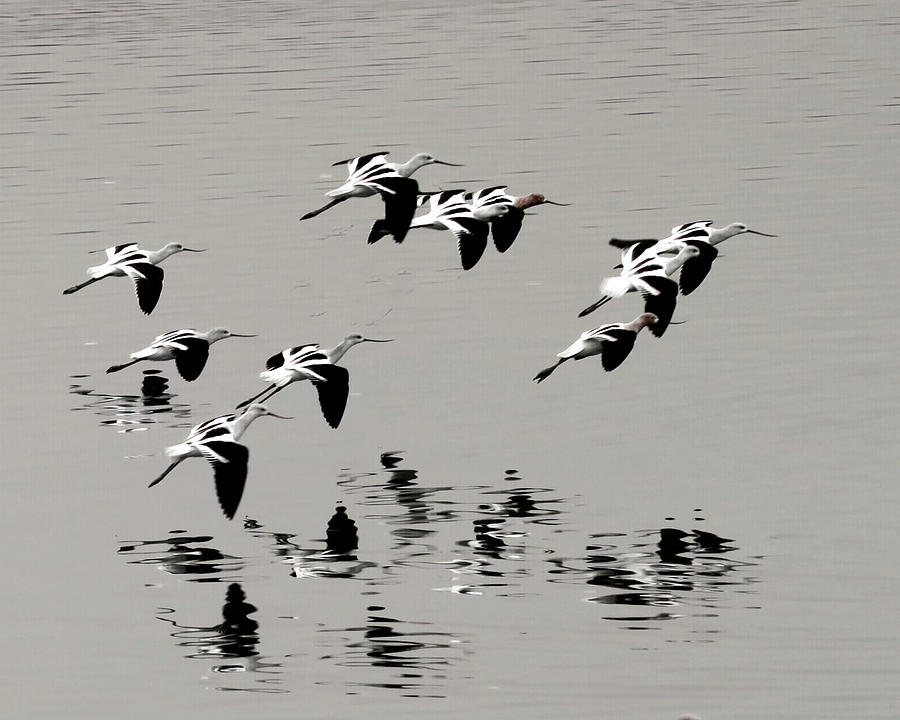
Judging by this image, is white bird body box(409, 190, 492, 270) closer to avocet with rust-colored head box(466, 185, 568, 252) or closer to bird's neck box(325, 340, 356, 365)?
avocet with rust-colored head box(466, 185, 568, 252)

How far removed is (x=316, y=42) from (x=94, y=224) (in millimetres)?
34720

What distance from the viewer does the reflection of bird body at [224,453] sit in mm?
18359

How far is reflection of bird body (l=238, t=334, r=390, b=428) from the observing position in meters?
21.6

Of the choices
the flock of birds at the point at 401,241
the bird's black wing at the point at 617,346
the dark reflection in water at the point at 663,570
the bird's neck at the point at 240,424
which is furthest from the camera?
the bird's black wing at the point at 617,346

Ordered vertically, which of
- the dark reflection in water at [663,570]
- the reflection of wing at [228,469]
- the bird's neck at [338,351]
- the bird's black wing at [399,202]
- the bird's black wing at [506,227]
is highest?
the bird's black wing at [399,202]

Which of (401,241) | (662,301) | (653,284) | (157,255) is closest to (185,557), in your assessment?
(401,241)

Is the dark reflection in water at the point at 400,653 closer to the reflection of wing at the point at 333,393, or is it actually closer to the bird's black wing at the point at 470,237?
the reflection of wing at the point at 333,393

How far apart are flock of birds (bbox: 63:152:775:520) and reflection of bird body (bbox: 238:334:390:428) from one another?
0.01m

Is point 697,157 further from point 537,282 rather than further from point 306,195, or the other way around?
point 537,282

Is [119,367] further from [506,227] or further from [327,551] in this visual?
[327,551]

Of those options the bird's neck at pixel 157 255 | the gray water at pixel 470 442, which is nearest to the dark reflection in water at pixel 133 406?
the gray water at pixel 470 442

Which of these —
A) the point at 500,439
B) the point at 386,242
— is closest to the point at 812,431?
the point at 500,439

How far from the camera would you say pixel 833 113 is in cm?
4722

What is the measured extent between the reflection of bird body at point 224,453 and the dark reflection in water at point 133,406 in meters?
3.65
